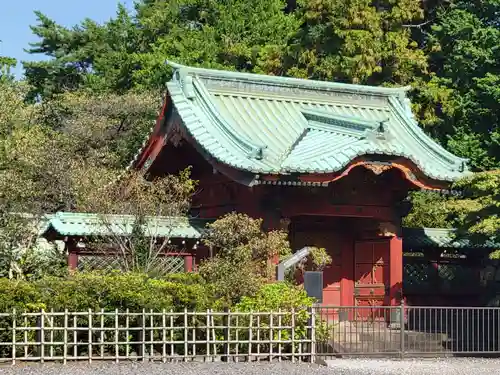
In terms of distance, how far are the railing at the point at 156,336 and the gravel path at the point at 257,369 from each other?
0.59 metres

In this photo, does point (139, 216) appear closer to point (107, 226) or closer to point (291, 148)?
Answer: point (107, 226)

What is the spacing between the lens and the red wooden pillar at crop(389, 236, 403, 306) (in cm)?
2648

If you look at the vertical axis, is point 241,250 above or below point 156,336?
above

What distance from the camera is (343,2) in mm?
38094

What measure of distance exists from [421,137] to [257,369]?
485 inches

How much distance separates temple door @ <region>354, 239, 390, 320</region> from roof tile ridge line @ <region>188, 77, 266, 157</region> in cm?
499

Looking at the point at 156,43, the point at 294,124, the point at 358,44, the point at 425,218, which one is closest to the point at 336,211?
the point at 294,124

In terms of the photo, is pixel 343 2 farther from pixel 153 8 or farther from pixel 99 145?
pixel 153 8

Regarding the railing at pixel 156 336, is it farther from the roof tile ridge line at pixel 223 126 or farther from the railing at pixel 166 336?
the roof tile ridge line at pixel 223 126

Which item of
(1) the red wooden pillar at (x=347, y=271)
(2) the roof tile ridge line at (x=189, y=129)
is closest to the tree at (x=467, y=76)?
(1) the red wooden pillar at (x=347, y=271)

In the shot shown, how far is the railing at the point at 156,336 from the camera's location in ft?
60.3

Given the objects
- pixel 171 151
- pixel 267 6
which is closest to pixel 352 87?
pixel 171 151

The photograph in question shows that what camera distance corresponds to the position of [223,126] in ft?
84.3

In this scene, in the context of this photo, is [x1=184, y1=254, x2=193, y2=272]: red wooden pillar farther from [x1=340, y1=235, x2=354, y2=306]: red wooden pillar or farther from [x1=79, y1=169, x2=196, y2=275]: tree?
[x1=340, y1=235, x2=354, y2=306]: red wooden pillar
